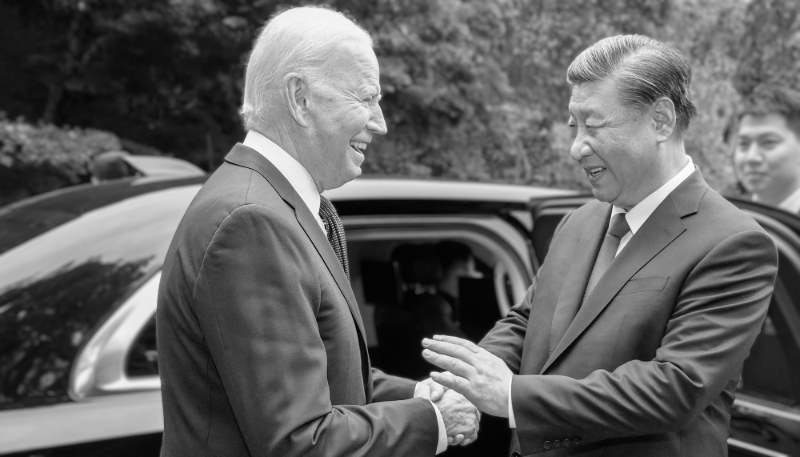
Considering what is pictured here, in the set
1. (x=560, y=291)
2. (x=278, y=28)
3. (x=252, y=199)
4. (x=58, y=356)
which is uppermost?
(x=278, y=28)

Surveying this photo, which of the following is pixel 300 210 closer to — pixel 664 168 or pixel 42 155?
pixel 664 168

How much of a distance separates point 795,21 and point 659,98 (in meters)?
7.42

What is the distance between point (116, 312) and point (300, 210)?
3.53 feet

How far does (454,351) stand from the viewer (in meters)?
2.04

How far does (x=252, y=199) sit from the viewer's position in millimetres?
1732

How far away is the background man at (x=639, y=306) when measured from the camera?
188 centimetres

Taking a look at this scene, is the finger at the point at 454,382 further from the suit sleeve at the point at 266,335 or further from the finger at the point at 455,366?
the suit sleeve at the point at 266,335

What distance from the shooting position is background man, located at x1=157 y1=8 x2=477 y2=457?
5.48 ft

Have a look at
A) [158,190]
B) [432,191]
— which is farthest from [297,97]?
[432,191]

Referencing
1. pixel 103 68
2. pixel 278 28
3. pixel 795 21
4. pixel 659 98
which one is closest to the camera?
pixel 278 28

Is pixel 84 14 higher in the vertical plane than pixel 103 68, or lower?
higher

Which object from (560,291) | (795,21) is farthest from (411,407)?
(795,21)

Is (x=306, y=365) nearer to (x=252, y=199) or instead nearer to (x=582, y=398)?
(x=252, y=199)

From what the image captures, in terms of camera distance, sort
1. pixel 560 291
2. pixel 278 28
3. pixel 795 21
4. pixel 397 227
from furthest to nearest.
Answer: pixel 795 21 → pixel 397 227 → pixel 560 291 → pixel 278 28
